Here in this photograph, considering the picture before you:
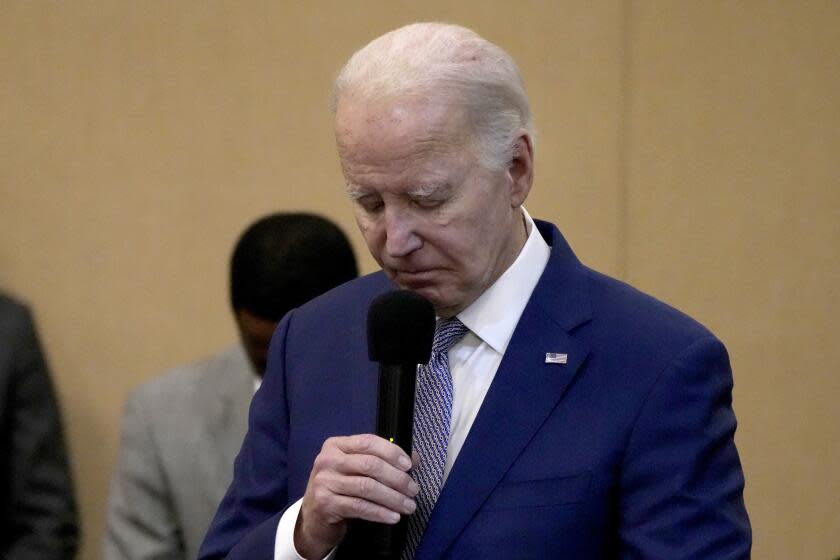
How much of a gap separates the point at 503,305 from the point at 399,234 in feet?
0.69

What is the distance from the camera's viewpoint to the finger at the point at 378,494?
1.62 meters

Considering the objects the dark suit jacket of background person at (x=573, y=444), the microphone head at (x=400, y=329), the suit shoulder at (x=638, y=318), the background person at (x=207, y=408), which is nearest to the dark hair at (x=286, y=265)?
the background person at (x=207, y=408)

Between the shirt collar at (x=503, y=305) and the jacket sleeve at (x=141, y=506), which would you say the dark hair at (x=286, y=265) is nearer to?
the jacket sleeve at (x=141, y=506)

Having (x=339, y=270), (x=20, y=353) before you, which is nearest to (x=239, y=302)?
(x=339, y=270)

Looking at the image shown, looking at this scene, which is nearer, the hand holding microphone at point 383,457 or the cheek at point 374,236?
the hand holding microphone at point 383,457

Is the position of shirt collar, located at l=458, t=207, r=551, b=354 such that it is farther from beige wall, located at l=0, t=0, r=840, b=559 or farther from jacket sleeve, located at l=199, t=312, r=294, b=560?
beige wall, located at l=0, t=0, r=840, b=559

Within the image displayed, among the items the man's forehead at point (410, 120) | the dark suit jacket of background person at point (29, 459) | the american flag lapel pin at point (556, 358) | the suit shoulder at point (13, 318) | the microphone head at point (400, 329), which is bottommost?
the dark suit jacket of background person at point (29, 459)

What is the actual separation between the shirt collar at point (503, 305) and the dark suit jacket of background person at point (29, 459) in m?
1.70

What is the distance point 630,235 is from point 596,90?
1.18 feet

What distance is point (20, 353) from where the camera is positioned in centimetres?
342

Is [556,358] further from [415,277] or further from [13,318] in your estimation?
[13,318]

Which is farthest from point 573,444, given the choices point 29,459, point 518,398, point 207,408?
point 29,459

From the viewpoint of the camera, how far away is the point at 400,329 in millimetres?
1679

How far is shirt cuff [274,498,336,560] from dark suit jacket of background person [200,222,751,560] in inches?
0.6
